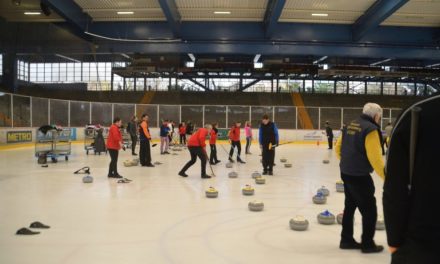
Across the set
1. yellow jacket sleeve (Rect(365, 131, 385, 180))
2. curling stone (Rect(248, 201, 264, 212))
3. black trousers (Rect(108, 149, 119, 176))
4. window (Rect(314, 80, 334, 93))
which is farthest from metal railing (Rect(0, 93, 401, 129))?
yellow jacket sleeve (Rect(365, 131, 385, 180))

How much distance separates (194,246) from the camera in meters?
4.97

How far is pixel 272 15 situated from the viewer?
19.6m

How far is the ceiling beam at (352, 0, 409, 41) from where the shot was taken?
1776 cm

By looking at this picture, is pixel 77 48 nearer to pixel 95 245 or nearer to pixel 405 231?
pixel 95 245

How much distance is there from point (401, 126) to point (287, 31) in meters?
21.6

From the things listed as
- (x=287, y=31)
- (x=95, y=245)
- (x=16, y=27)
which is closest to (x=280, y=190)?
(x=95, y=245)

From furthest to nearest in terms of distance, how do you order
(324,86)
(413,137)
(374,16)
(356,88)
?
1. (356,88)
2. (324,86)
3. (374,16)
4. (413,137)

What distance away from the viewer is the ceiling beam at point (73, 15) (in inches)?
720

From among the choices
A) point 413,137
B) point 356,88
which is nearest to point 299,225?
point 413,137

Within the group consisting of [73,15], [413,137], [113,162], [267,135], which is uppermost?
[73,15]

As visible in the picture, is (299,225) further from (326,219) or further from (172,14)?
(172,14)

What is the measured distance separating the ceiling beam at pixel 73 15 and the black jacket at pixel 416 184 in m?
17.8

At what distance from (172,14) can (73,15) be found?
178 inches

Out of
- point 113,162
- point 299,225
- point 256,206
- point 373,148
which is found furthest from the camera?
point 113,162
